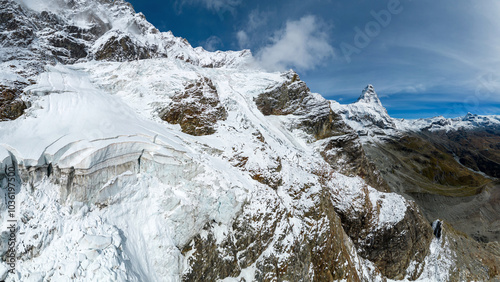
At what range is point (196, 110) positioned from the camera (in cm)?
2800

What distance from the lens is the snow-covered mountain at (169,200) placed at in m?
11.4

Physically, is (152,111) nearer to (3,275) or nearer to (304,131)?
(3,275)

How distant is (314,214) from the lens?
2323cm

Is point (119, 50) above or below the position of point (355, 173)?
above

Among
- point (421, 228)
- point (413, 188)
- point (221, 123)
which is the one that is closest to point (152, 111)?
point (221, 123)

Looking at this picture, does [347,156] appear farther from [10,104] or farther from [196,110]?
[10,104]

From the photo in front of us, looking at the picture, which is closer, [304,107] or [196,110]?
[196,110]

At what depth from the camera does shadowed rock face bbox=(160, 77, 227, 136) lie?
26250mm

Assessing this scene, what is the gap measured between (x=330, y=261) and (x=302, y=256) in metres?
4.45

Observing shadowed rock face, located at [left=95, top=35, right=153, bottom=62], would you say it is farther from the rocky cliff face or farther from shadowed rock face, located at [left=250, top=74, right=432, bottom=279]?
the rocky cliff face

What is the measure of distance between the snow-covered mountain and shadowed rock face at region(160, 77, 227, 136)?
0.18 m

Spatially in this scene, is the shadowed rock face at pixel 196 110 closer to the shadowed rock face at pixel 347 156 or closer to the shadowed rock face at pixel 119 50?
the shadowed rock face at pixel 347 156

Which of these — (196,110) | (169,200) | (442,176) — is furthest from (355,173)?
(442,176)

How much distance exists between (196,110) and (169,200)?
14.8 meters
